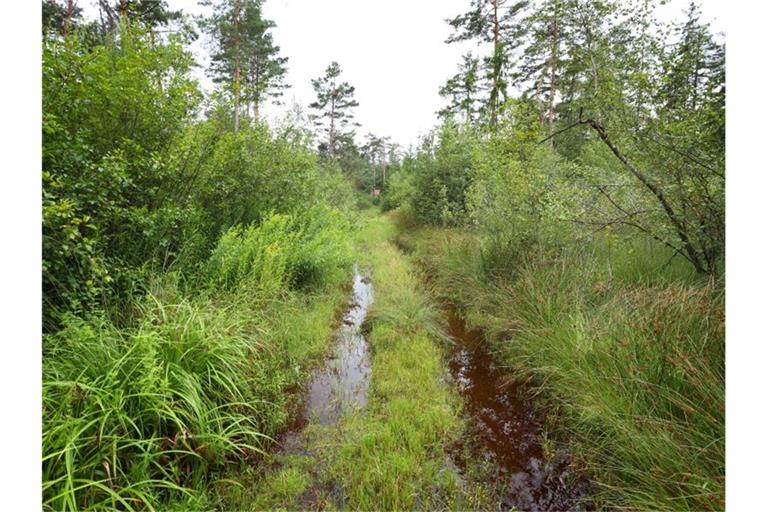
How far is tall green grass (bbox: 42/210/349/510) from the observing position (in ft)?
4.67

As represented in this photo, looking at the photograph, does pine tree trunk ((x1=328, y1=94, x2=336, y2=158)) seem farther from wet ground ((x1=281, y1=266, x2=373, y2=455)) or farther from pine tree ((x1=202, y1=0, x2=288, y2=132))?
wet ground ((x1=281, y1=266, x2=373, y2=455))

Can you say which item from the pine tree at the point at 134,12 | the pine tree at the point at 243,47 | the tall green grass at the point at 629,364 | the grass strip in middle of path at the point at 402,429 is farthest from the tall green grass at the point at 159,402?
the pine tree at the point at 134,12

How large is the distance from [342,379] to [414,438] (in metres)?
1.13

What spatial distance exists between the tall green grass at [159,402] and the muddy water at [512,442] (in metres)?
1.64

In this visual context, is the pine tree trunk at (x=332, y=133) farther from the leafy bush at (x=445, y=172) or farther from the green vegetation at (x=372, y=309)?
the green vegetation at (x=372, y=309)

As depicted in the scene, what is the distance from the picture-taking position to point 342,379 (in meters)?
3.15

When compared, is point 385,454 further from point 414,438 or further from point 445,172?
point 445,172

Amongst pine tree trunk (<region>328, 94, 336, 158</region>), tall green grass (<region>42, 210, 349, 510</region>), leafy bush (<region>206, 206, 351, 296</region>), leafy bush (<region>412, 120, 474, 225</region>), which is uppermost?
pine tree trunk (<region>328, 94, 336, 158</region>)

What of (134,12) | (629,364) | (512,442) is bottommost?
(512,442)

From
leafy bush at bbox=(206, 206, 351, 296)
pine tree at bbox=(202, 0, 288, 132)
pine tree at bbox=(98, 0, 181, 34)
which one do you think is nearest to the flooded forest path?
leafy bush at bbox=(206, 206, 351, 296)

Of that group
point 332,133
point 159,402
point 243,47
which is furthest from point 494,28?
point 332,133

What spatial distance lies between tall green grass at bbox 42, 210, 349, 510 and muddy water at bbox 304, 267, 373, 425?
0.24 metres

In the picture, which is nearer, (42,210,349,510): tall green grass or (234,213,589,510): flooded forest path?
(42,210,349,510): tall green grass

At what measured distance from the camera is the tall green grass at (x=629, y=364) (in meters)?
1.55
